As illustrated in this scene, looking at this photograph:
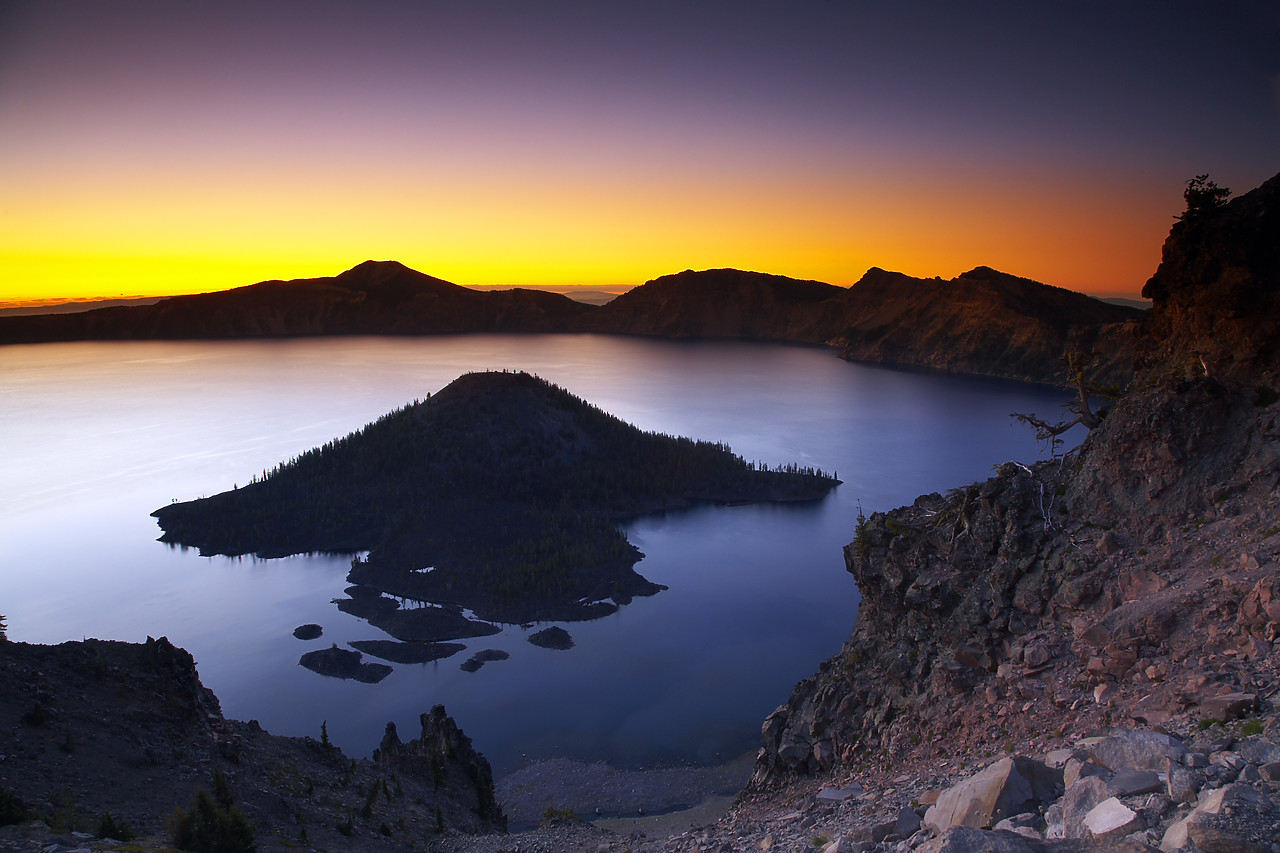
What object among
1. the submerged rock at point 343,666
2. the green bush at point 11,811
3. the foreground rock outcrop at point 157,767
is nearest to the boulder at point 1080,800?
the foreground rock outcrop at point 157,767

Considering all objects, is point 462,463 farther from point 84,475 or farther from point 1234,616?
Result: point 1234,616

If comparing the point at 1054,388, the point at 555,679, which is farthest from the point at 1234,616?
the point at 1054,388

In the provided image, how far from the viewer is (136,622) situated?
4491 centimetres

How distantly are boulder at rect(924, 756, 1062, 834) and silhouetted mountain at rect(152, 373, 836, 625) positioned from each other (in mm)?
35523

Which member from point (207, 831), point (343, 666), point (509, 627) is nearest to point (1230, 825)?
point (207, 831)

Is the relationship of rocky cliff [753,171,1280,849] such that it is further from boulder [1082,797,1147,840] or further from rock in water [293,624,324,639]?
rock in water [293,624,324,639]

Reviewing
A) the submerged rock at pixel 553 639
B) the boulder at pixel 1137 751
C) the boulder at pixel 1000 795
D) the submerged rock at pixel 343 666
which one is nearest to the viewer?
the boulder at pixel 1137 751

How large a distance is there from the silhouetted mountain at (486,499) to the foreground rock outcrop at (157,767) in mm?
21400

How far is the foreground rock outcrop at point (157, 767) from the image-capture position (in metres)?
12.9

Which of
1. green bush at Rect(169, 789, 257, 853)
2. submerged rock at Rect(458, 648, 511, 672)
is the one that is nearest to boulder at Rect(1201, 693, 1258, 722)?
green bush at Rect(169, 789, 257, 853)

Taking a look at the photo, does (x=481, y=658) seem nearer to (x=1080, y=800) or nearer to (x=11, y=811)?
(x=11, y=811)

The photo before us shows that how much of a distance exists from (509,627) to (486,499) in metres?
16.1

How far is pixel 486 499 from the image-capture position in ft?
183

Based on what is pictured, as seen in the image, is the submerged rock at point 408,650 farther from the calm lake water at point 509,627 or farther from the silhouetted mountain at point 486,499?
the silhouetted mountain at point 486,499
